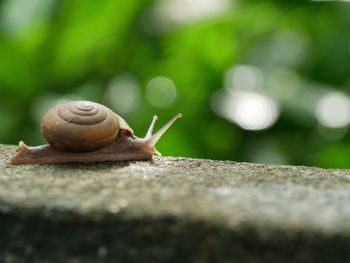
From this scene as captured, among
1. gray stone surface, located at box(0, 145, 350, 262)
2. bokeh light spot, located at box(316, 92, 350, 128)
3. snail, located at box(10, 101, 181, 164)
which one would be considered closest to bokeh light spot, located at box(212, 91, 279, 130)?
bokeh light spot, located at box(316, 92, 350, 128)

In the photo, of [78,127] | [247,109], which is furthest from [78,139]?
[247,109]

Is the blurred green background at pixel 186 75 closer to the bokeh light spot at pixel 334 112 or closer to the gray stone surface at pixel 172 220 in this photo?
the bokeh light spot at pixel 334 112

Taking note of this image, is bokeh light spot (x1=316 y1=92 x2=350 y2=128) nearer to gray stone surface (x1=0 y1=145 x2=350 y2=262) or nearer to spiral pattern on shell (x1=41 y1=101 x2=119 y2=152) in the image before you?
spiral pattern on shell (x1=41 y1=101 x2=119 y2=152)

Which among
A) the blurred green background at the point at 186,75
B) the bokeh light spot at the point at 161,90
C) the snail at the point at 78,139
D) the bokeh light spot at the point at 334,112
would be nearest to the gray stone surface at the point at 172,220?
the snail at the point at 78,139

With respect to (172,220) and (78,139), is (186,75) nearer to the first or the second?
(78,139)

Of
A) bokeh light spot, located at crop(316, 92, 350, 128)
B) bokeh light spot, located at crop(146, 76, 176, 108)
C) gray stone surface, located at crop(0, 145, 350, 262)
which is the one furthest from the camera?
bokeh light spot, located at crop(146, 76, 176, 108)

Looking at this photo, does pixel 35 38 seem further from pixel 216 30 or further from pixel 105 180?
pixel 105 180
